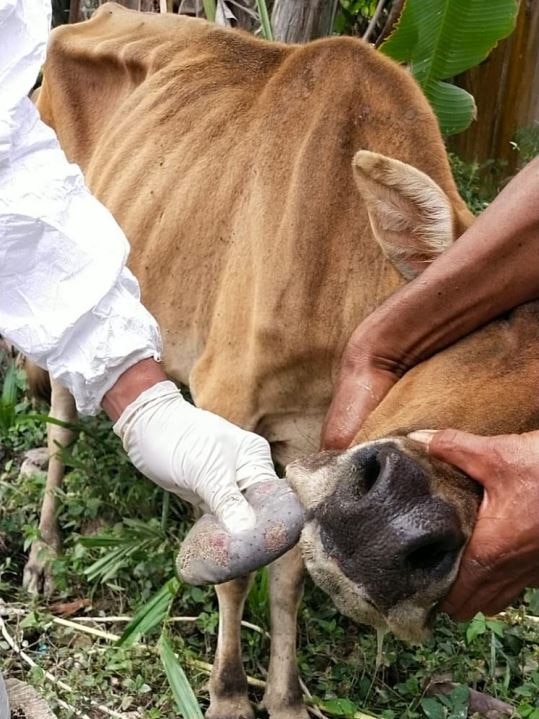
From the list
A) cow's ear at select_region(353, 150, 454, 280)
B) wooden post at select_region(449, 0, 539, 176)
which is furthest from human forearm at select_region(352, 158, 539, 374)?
wooden post at select_region(449, 0, 539, 176)

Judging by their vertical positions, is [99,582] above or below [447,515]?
below

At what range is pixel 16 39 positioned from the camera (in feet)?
7.51

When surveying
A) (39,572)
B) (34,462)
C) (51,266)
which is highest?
(51,266)

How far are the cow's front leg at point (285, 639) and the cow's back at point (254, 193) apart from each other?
0.53 metres

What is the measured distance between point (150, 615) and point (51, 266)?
1.83 metres

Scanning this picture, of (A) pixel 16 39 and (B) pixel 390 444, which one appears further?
(A) pixel 16 39

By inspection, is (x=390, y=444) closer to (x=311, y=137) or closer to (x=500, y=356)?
(x=500, y=356)

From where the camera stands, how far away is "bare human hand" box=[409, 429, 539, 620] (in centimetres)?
195

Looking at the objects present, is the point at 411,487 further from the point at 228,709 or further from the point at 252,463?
the point at 228,709

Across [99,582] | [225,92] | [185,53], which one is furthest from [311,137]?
[99,582]

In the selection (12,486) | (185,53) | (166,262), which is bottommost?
(12,486)

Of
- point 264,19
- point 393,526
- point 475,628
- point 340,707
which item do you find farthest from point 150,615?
point 264,19

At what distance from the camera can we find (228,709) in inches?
142

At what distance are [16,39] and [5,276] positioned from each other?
563 millimetres
